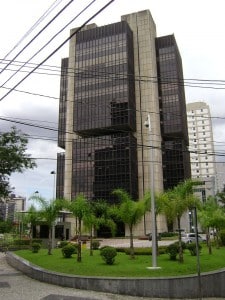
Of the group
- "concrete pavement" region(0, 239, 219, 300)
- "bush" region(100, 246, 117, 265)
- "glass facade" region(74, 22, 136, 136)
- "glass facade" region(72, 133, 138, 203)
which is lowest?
"concrete pavement" region(0, 239, 219, 300)

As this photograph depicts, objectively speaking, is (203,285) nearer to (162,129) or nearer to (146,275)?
(146,275)

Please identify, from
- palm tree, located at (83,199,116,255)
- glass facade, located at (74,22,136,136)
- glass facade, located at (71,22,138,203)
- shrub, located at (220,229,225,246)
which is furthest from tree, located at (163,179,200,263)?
glass facade, located at (74,22,136,136)

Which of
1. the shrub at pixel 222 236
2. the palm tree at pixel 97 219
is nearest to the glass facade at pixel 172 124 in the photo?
the shrub at pixel 222 236

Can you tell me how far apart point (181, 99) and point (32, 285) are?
9772 centimetres

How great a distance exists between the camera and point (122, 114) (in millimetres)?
97875

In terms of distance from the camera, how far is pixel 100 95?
326 feet

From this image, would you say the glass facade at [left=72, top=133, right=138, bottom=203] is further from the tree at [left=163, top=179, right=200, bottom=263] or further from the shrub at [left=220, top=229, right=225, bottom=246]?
the tree at [left=163, top=179, right=200, bottom=263]

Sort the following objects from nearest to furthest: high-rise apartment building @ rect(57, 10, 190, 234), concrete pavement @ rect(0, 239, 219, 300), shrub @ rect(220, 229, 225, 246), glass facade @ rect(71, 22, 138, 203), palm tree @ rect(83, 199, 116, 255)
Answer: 1. concrete pavement @ rect(0, 239, 219, 300)
2. palm tree @ rect(83, 199, 116, 255)
3. shrub @ rect(220, 229, 225, 246)
4. glass facade @ rect(71, 22, 138, 203)
5. high-rise apartment building @ rect(57, 10, 190, 234)

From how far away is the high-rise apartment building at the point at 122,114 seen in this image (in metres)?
Result: 95.9

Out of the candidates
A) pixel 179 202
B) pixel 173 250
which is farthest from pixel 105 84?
pixel 173 250

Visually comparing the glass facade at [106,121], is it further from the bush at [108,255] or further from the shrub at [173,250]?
the bush at [108,255]

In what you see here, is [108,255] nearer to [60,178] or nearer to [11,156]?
[11,156]

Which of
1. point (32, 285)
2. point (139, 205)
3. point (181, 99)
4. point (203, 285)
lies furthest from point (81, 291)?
point (181, 99)

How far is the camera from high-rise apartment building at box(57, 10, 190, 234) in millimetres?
95938
